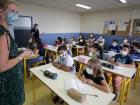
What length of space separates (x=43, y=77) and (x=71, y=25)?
6505 millimetres

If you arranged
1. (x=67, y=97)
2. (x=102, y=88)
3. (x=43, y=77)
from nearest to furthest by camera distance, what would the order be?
(x=67, y=97), (x=102, y=88), (x=43, y=77)

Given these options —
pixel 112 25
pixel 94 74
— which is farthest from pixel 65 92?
pixel 112 25

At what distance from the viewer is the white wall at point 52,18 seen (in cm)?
563

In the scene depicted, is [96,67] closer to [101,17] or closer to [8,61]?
[8,61]

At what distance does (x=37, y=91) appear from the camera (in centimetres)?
274

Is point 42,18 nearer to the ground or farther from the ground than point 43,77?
farther from the ground

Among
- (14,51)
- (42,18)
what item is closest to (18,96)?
(14,51)

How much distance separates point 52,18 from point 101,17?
3053mm

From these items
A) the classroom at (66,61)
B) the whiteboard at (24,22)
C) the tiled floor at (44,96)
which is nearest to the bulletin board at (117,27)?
the classroom at (66,61)

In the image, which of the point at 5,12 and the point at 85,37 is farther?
the point at 85,37

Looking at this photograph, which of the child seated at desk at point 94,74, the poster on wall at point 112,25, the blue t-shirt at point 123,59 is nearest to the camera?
the child seated at desk at point 94,74

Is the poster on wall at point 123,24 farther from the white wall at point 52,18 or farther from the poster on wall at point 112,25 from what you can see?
the white wall at point 52,18

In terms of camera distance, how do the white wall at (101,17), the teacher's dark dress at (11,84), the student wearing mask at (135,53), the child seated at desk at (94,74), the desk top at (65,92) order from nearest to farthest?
1. the teacher's dark dress at (11,84)
2. the desk top at (65,92)
3. the child seated at desk at (94,74)
4. the student wearing mask at (135,53)
5. the white wall at (101,17)

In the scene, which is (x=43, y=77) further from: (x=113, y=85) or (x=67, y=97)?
(x=113, y=85)
